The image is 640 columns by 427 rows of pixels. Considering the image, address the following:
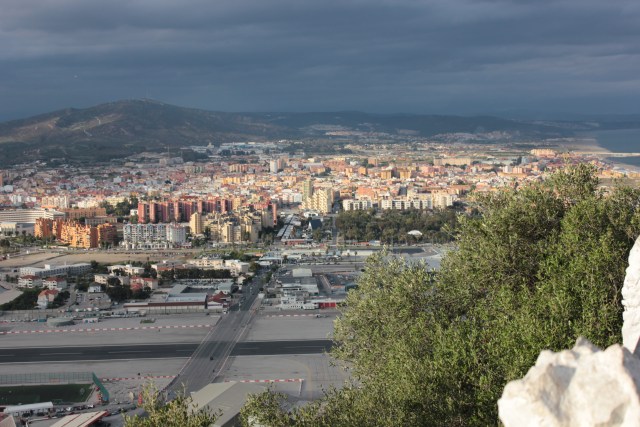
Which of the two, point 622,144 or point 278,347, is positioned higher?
point 622,144

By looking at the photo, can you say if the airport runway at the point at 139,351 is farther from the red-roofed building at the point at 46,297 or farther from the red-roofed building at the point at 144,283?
the red-roofed building at the point at 144,283

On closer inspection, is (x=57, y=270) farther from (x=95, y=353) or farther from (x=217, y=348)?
(x=217, y=348)

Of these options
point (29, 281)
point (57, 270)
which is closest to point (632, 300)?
point (29, 281)

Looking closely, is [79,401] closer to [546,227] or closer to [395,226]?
[546,227]

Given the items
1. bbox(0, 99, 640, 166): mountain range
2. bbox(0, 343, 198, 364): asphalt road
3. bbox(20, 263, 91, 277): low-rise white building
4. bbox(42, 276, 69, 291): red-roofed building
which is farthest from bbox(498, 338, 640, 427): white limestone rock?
bbox(0, 99, 640, 166): mountain range

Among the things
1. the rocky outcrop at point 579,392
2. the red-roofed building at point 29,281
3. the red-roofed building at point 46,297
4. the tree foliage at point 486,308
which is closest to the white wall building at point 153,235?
the red-roofed building at point 29,281

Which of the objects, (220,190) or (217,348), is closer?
(217,348)

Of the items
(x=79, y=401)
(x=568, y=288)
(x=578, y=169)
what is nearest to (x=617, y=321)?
(x=568, y=288)
